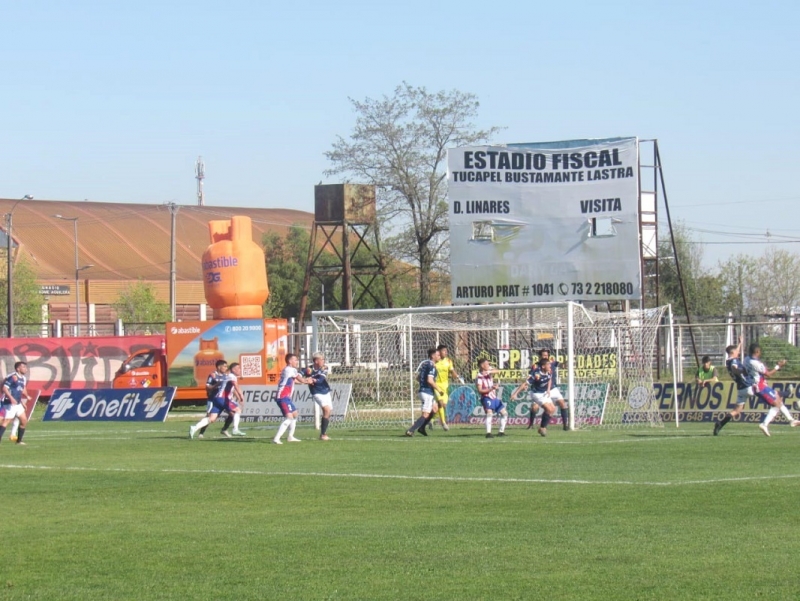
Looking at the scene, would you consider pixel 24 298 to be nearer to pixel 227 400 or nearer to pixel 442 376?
pixel 227 400

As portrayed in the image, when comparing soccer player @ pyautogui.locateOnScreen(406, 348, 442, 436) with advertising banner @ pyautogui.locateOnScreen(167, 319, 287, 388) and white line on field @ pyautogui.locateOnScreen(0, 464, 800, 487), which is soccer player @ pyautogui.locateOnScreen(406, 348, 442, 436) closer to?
white line on field @ pyautogui.locateOnScreen(0, 464, 800, 487)

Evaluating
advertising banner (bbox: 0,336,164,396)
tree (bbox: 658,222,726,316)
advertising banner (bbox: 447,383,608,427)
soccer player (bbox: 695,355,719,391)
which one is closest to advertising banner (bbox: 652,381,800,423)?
soccer player (bbox: 695,355,719,391)

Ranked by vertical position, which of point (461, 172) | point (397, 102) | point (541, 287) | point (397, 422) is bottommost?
point (397, 422)

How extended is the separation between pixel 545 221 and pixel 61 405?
15093 millimetres

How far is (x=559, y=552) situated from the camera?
9688 mm

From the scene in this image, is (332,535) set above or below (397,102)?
below

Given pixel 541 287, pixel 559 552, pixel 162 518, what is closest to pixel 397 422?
pixel 541 287

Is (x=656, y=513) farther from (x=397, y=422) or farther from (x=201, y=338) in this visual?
(x=201, y=338)

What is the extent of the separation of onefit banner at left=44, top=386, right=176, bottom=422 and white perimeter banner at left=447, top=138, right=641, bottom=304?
8947 mm

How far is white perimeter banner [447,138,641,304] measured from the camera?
30.6m

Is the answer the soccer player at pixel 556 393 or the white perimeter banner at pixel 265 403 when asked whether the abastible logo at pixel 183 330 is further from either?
the soccer player at pixel 556 393

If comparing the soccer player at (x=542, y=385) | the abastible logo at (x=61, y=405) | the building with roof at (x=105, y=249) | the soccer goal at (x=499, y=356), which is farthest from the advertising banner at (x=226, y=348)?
the building with roof at (x=105, y=249)

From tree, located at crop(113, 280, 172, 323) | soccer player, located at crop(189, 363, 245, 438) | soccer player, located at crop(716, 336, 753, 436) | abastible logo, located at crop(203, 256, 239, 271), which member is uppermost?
abastible logo, located at crop(203, 256, 239, 271)

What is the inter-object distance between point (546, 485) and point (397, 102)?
136 feet
